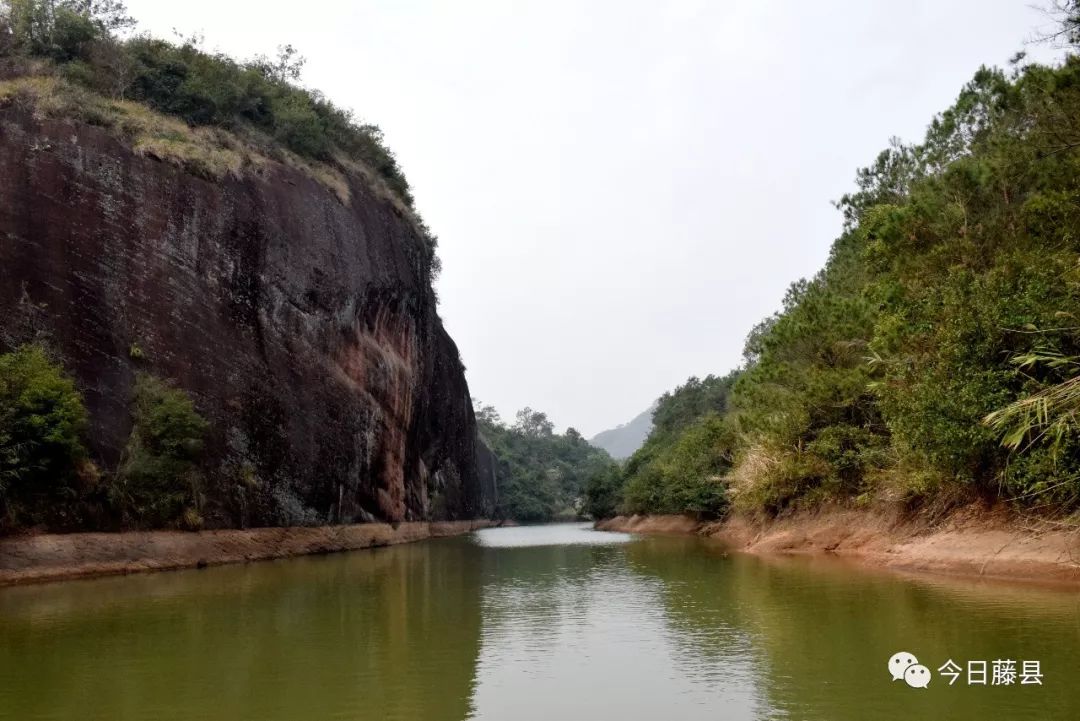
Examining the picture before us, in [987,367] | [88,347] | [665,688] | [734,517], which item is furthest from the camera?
[734,517]

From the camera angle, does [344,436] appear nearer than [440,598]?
No

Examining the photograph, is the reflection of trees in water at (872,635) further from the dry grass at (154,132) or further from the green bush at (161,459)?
Result: the dry grass at (154,132)

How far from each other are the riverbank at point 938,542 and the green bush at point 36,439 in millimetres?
21954

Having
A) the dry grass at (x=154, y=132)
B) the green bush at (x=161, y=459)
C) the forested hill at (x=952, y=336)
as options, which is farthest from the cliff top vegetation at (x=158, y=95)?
the forested hill at (x=952, y=336)

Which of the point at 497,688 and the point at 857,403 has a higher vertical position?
the point at 857,403

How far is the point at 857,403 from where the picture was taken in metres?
27.2

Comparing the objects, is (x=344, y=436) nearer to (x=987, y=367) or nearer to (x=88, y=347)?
(x=88, y=347)

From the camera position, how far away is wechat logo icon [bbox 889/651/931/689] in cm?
811

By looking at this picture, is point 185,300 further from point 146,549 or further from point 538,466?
point 538,466

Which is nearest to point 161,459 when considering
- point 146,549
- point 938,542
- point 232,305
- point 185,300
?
point 146,549

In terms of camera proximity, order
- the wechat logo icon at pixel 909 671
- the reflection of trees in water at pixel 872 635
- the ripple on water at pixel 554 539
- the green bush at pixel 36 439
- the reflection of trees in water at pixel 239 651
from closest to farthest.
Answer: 1. the reflection of trees in water at pixel 872 635
2. the reflection of trees in water at pixel 239 651
3. the wechat logo icon at pixel 909 671
4. the green bush at pixel 36 439
5. the ripple on water at pixel 554 539

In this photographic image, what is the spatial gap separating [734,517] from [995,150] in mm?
28921

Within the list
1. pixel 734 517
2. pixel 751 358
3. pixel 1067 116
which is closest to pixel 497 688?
pixel 1067 116

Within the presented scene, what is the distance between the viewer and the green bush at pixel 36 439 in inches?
808
